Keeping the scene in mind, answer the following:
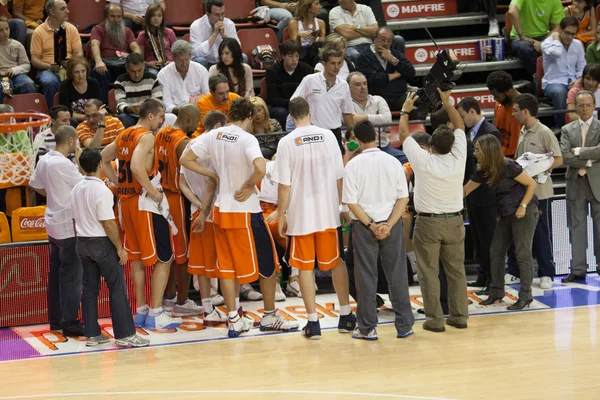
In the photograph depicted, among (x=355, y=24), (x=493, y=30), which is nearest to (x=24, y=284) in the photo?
(x=355, y=24)

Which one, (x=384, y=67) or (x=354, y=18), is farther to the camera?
(x=354, y=18)

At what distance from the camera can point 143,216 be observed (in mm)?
8289

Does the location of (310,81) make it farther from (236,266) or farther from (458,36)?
(458,36)

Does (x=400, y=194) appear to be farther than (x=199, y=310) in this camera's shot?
No

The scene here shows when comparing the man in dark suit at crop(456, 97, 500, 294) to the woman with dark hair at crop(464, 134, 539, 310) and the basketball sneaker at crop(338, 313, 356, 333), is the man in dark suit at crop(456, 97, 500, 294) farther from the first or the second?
the basketball sneaker at crop(338, 313, 356, 333)

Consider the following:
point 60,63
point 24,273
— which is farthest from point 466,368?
point 60,63

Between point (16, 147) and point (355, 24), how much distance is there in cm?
594

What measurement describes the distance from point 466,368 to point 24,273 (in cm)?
411

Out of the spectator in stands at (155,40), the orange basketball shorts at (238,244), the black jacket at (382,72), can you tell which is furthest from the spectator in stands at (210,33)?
the orange basketball shorts at (238,244)

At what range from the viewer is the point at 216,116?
8.38 m

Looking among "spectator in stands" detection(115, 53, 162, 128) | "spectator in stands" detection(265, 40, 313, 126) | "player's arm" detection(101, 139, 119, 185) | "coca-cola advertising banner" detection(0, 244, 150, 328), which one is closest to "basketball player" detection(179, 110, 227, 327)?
"player's arm" detection(101, 139, 119, 185)

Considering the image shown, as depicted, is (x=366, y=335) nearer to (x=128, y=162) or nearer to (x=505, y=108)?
(x=128, y=162)

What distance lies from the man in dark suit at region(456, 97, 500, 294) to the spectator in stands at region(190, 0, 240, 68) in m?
3.78

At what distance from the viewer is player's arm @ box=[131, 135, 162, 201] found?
812cm
